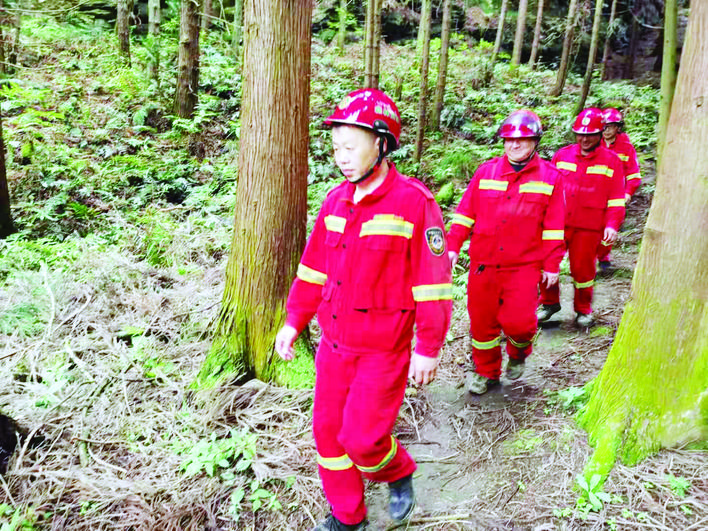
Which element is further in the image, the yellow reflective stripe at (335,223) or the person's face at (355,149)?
the yellow reflective stripe at (335,223)

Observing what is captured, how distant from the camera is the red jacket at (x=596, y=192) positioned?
540cm

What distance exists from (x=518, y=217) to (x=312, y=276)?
2009 mm

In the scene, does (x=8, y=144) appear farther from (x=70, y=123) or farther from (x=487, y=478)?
(x=487, y=478)

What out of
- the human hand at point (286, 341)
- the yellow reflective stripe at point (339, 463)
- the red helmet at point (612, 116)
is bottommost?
the yellow reflective stripe at point (339, 463)

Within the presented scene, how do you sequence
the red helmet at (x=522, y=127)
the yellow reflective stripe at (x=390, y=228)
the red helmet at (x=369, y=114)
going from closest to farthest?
the red helmet at (x=369, y=114), the yellow reflective stripe at (x=390, y=228), the red helmet at (x=522, y=127)

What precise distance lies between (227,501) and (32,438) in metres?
1.51

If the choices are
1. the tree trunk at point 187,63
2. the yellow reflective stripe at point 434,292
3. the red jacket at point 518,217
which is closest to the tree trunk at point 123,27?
the tree trunk at point 187,63

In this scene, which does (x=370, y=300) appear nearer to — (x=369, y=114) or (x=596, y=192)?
(x=369, y=114)

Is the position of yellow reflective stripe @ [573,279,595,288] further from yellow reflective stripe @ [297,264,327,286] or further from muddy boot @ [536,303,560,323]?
yellow reflective stripe @ [297,264,327,286]

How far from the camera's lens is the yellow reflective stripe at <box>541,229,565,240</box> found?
13.1ft

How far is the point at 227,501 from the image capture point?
304 cm

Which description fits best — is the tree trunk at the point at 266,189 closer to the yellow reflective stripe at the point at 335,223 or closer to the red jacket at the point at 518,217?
the yellow reflective stripe at the point at 335,223

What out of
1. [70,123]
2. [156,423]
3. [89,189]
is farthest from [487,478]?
[70,123]

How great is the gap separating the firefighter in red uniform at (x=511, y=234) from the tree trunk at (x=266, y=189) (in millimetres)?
1387
